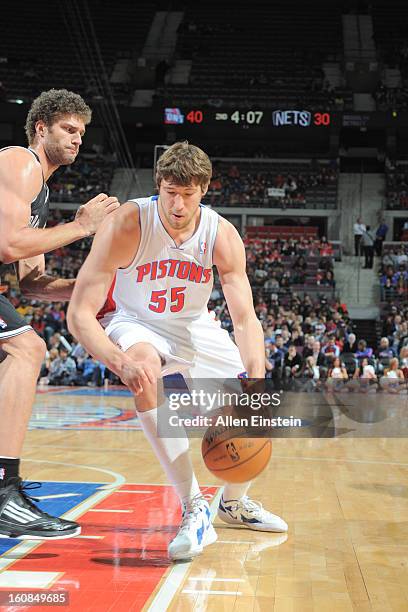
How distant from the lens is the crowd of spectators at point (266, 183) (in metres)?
27.2

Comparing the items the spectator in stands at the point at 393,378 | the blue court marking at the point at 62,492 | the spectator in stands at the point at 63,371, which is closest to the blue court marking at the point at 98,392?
the spectator in stands at the point at 63,371

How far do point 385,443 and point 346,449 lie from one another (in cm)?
86

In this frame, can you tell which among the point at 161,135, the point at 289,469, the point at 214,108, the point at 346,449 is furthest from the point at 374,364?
the point at 161,135

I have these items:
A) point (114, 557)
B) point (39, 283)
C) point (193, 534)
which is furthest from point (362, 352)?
point (114, 557)

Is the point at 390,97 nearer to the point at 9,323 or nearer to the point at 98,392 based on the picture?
the point at 98,392

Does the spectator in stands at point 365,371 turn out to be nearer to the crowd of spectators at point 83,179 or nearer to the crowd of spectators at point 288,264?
the crowd of spectators at point 288,264

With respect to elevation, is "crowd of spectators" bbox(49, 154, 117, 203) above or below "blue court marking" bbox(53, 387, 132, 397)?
above

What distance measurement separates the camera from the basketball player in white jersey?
371cm

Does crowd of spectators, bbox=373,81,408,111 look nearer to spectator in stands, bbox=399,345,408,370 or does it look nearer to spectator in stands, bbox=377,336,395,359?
spectator in stands, bbox=377,336,395,359

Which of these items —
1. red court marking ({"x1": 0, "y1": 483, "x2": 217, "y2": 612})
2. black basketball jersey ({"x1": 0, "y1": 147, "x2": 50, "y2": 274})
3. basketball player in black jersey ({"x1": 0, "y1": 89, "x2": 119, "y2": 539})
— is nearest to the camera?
red court marking ({"x1": 0, "y1": 483, "x2": 217, "y2": 612})

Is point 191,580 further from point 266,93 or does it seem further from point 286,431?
point 266,93

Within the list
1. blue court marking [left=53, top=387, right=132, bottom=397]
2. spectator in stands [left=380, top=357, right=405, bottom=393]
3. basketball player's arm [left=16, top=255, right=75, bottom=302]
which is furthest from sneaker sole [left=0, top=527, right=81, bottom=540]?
blue court marking [left=53, top=387, right=132, bottom=397]

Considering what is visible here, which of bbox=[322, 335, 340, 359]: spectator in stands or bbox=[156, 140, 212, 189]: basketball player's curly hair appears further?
bbox=[322, 335, 340, 359]: spectator in stands

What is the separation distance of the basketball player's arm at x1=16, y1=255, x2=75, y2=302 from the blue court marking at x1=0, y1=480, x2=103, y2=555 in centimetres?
134
